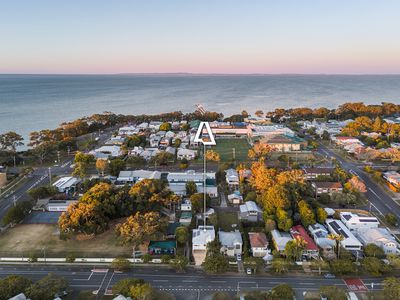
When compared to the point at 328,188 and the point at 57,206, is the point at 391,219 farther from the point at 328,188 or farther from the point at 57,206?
the point at 57,206

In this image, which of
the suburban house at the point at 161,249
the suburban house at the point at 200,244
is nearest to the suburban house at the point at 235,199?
the suburban house at the point at 200,244

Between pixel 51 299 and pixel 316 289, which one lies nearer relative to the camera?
pixel 51 299

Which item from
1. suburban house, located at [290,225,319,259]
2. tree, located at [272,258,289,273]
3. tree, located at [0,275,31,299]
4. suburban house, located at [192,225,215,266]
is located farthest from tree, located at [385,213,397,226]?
tree, located at [0,275,31,299]

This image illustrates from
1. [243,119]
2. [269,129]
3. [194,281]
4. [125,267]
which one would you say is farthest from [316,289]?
[243,119]

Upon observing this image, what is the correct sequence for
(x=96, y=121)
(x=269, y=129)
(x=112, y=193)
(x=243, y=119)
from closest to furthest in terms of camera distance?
(x=112, y=193) < (x=269, y=129) < (x=96, y=121) < (x=243, y=119)

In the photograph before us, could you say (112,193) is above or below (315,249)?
above

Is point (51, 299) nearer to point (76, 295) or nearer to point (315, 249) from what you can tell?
point (76, 295)

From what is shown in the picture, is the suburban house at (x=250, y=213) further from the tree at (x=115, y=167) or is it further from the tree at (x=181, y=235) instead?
the tree at (x=115, y=167)
